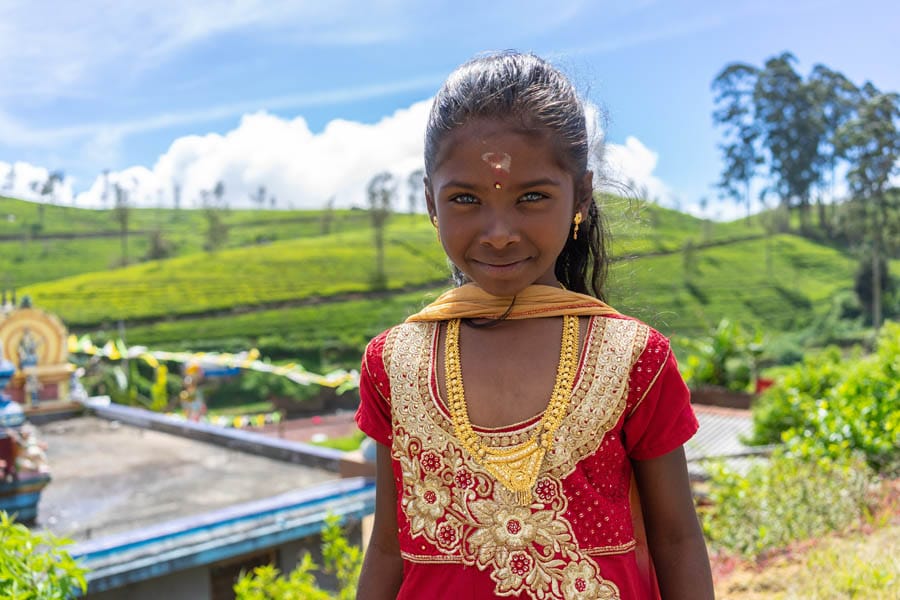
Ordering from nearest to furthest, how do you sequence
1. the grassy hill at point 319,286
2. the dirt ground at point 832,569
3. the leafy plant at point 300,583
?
1. the dirt ground at point 832,569
2. the leafy plant at point 300,583
3. the grassy hill at point 319,286

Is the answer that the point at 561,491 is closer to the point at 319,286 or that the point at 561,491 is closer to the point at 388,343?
the point at 388,343

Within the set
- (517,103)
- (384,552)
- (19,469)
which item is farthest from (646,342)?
(19,469)

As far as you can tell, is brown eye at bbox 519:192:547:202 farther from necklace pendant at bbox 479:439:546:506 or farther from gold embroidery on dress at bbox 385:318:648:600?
necklace pendant at bbox 479:439:546:506

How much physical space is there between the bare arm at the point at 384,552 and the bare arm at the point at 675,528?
442 millimetres

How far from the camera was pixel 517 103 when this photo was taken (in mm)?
1257

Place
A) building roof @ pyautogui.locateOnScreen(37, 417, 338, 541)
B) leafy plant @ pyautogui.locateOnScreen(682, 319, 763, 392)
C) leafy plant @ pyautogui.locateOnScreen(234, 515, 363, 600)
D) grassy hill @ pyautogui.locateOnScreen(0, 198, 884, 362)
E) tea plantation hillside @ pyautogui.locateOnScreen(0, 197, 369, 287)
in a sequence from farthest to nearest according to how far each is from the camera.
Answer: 1. tea plantation hillside @ pyautogui.locateOnScreen(0, 197, 369, 287)
2. grassy hill @ pyautogui.locateOnScreen(0, 198, 884, 362)
3. leafy plant @ pyautogui.locateOnScreen(682, 319, 763, 392)
4. building roof @ pyautogui.locateOnScreen(37, 417, 338, 541)
5. leafy plant @ pyautogui.locateOnScreen(234, 515, 363, 600)

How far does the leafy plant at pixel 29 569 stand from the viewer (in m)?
2.21

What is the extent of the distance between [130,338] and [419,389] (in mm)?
31814

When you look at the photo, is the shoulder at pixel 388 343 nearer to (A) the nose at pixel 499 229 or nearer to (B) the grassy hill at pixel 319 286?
(A) the nose at pixel 499 229

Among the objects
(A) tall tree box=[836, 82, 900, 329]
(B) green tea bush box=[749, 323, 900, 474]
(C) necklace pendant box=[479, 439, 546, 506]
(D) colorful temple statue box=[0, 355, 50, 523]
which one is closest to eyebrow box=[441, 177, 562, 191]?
(C) necklace pendant box=[479, 439, 546, 506]

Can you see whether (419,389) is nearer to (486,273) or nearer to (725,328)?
(486,273)

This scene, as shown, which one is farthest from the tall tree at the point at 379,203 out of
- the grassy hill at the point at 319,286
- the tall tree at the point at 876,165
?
the tall tree at the point at 876,165

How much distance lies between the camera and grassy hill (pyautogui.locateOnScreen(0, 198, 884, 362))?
103 ft

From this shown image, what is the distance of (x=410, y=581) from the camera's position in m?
1.29
